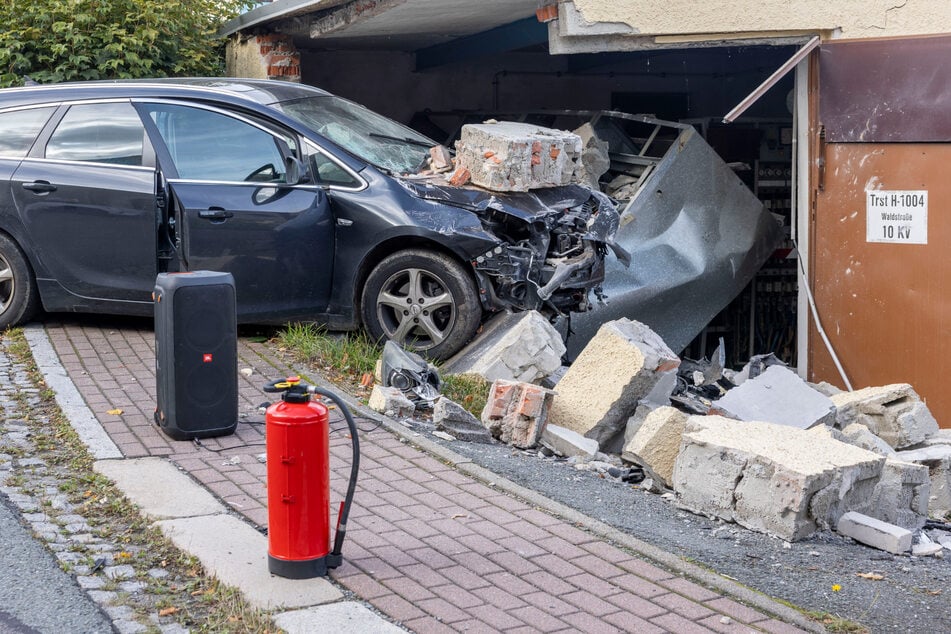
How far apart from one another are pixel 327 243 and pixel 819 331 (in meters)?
4.74

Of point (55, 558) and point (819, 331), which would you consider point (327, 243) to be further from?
point (819, 331)

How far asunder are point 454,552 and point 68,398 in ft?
10.4

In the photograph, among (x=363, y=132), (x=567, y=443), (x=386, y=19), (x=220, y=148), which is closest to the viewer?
(x=567, y=443)

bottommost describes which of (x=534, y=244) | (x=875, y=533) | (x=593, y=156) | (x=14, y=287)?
(x=875, y=533)

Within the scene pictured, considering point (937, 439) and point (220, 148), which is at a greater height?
point (220, 148)

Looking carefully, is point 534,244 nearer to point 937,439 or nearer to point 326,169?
point 326,169

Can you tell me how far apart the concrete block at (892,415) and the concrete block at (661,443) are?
6.72 feet

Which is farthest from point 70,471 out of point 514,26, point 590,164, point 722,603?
point 514,26

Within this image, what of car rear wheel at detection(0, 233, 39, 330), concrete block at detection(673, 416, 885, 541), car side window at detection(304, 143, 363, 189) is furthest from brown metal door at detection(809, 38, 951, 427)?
car rear wheel at detection(0, 233, 39, 330)

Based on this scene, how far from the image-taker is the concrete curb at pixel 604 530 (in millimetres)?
4223

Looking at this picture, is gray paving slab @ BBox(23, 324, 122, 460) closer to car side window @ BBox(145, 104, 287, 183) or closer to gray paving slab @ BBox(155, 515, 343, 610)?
gray paving slab @ BBox(155, 515, 343, 610)

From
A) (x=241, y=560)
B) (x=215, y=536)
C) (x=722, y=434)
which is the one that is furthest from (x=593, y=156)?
(x=241, y=560)

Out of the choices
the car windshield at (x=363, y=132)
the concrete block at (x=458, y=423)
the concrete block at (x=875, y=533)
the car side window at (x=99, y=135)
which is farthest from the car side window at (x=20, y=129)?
the concrete block at (x=875, y=533)

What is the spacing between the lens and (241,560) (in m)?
4.48
